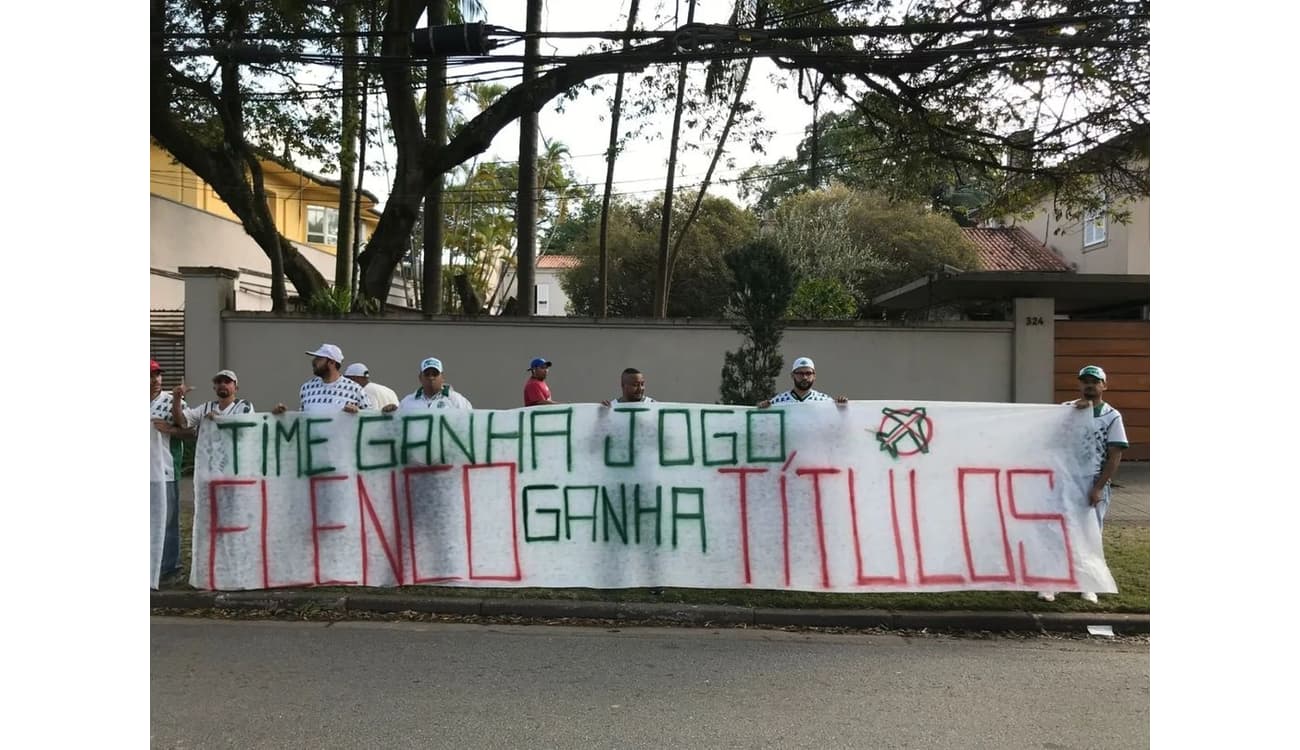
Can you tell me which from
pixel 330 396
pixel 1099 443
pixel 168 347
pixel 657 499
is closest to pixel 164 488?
pixel 330 396

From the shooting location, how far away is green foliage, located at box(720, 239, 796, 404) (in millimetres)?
10156

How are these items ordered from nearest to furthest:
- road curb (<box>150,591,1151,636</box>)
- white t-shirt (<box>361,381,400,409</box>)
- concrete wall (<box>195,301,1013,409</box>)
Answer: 1. road curb (<box>150,591,1151,636</box>)
2. white t-shirt (<box>361,381,400,409</box>)
3. concrete wall (<box>195,301,1013,409</box>)

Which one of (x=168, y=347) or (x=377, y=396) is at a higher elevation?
(x=168, y=347)

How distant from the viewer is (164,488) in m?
6.59

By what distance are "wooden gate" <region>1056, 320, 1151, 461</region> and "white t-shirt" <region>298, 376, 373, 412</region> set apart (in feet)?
33.2

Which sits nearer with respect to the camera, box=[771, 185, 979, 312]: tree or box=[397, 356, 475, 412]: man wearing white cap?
box=[397, 356, 475, 412]: man wearing white cap

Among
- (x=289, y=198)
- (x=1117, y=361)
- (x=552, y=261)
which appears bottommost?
(x=1117, y=361)

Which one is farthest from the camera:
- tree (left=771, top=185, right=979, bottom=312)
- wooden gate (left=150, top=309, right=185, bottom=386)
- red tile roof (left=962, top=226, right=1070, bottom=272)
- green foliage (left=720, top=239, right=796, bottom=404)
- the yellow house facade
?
tree (left=771, top=185, right=979, bottom=312)

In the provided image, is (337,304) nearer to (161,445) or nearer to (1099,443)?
(161,445)

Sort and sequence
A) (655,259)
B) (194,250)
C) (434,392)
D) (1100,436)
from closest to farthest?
(1100,436) < (434,392) < (194,250) < (655,259)

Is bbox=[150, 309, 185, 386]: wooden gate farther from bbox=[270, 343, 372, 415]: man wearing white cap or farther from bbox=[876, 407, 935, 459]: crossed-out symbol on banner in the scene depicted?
bbox=[876, 407, 935, 459]: crossed-out symbol on banner

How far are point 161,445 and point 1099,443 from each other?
6606mm

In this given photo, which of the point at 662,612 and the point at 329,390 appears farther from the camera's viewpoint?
the point at 329,390

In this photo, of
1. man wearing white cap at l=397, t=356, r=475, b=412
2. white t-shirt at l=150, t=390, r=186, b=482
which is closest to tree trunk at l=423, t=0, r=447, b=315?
man wearing white cap at l=397, t=356, r=475, b=412
